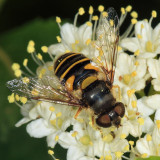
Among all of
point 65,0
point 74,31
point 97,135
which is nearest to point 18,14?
point 65,0

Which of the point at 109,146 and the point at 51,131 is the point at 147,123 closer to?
the point at 109,146

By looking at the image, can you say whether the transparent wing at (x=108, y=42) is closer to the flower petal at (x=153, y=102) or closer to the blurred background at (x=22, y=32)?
the flower petal at (x=153, y=102)

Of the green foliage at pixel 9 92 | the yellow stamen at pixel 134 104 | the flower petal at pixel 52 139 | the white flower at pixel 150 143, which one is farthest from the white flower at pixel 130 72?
the green foliage at pixel 9 92

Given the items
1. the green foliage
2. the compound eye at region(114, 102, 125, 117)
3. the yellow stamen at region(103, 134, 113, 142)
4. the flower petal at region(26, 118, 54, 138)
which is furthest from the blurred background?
the compound eye at region(114, 102, 125, 117)

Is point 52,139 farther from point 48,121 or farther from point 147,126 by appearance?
point 147,126

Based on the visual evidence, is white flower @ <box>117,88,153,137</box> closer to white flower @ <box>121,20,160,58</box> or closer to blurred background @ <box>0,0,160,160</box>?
white flower @ <box>121,20,160,58</box>

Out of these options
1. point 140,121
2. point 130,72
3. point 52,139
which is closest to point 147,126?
point 140,121
